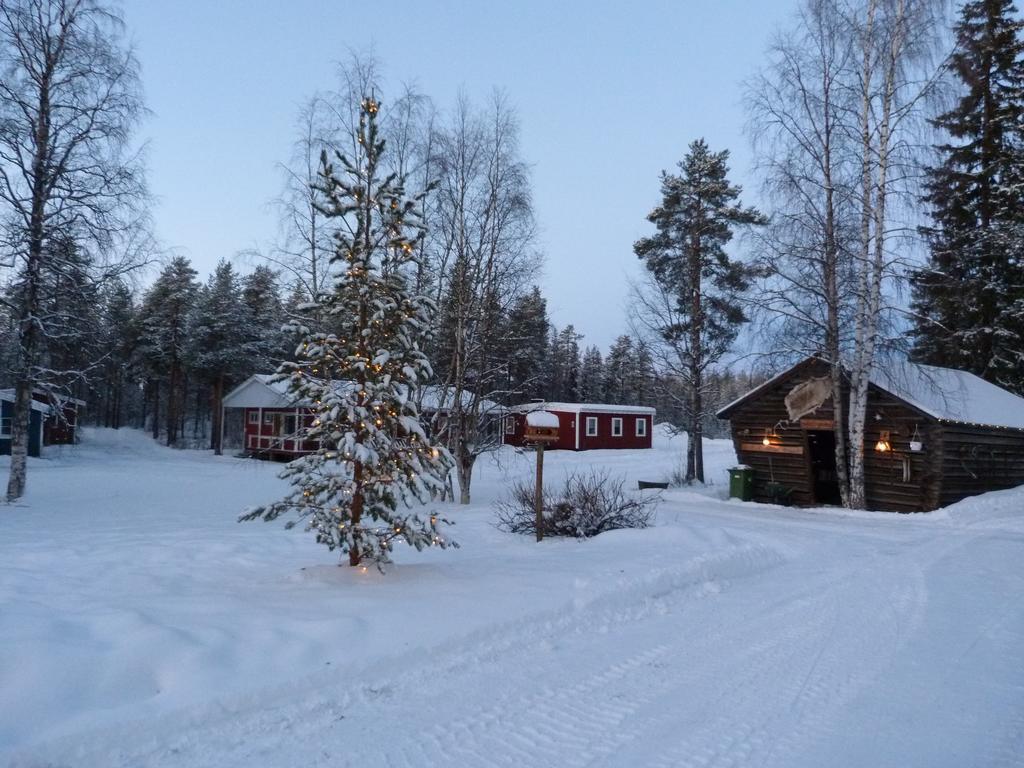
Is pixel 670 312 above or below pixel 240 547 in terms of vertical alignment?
above

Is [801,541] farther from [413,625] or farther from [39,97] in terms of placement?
[39,97]

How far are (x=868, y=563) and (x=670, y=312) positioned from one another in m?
14.1

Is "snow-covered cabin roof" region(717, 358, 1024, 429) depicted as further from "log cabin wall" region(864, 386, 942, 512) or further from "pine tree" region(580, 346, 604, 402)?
"pine tree" region(580, 346, 604, 402)

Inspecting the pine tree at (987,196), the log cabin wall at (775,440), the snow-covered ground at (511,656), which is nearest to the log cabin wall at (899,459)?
the log cabin wall at (775,440)

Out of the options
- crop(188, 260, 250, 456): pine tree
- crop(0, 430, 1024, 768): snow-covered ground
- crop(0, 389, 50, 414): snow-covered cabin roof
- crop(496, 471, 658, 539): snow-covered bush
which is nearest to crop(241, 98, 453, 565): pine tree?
crop(0, 430, 1024, 768): snow-covered ground

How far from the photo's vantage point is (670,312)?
22609mm

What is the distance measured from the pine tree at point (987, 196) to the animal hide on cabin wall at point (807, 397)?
7.94 meters

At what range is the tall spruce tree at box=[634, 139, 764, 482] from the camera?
22750mm

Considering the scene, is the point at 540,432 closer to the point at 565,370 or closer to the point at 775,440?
the point at 775,440

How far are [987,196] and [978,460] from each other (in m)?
12.1

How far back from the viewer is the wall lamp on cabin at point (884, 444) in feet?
52.9

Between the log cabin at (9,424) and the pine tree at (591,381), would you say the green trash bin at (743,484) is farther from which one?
the pine tree at (591,381)

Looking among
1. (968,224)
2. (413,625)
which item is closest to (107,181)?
(413,625)

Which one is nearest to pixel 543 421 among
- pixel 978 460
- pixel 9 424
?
pixel 978 460
